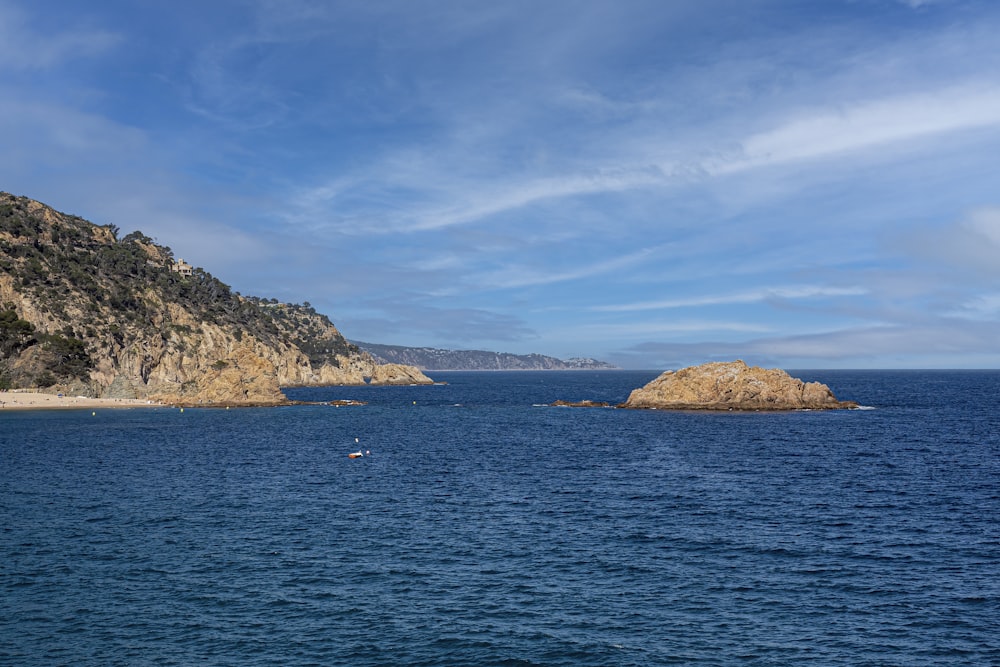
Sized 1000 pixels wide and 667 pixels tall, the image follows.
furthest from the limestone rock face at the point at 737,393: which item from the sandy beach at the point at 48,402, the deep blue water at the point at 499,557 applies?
the sandy beach at the point at 48,402

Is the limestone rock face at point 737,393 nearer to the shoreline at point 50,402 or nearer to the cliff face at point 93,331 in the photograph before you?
the cliff face at point 93,331

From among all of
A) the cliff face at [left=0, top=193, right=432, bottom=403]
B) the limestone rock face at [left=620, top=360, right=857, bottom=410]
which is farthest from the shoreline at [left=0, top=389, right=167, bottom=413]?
the limestone rock face at [left=620, top=360, right=857, bottom=410]

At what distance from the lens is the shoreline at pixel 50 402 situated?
438 feet

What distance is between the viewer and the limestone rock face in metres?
139

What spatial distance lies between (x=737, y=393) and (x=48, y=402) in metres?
124

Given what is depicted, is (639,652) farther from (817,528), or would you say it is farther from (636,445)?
(636,445)

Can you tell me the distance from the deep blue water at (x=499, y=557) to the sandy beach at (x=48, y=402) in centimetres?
6439

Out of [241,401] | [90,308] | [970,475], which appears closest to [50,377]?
[90,308]

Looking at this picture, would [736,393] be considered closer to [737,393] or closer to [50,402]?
[737,393]

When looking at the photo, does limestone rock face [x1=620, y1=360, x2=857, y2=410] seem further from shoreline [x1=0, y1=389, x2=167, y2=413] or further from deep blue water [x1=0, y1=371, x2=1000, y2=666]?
shoreline [x1=0, y1=389, x2=167, y2=413]

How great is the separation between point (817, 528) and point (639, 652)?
73.0 ft

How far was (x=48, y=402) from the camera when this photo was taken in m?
138

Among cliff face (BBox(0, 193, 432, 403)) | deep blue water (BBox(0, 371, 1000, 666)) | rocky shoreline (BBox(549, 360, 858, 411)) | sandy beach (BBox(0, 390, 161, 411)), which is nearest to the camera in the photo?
deep blue water (BBox(0, 371, 1000, 666))

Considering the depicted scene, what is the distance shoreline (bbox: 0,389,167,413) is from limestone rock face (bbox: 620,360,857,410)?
97088 mm
